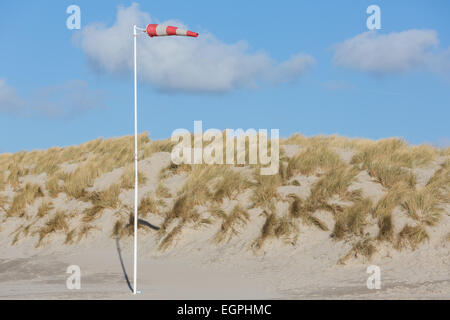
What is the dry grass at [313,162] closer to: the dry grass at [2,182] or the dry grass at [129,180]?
the dry grass at [129,180]

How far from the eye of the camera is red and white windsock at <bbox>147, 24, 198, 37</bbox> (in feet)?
35.1

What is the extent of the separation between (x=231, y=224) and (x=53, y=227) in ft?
20.9

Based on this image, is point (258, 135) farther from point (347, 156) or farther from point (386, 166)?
point (386, 166)

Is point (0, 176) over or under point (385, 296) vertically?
over

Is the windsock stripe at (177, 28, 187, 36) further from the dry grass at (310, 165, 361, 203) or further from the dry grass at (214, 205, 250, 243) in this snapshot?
the dry grass at (310, 165, 361, 203)

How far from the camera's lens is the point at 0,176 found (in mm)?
24469

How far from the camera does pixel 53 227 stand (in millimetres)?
18297

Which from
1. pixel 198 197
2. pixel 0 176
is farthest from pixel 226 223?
pixel 0 176

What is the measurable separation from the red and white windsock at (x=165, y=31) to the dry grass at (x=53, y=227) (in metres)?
9.21

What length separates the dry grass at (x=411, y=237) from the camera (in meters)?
12.6

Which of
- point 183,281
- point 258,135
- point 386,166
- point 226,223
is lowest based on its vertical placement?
point 183,281

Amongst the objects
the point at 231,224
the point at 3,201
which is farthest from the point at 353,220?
the point at 3,201
